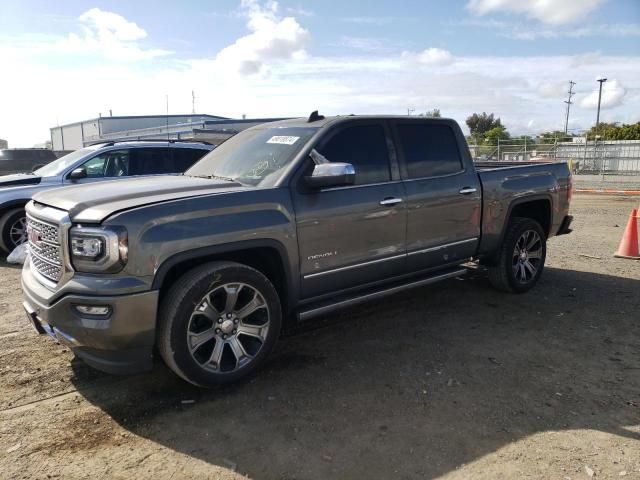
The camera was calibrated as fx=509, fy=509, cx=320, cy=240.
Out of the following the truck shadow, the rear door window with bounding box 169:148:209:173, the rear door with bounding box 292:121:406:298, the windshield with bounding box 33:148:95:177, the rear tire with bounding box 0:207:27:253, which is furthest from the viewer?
the rear door window with bounding box 169:148:209:173

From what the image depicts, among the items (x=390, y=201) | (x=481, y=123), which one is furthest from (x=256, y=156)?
(x=481, y=123)

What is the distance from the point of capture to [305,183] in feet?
12.7

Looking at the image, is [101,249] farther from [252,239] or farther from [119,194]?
[252,239]

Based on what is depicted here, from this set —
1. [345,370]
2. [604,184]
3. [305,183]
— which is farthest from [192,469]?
[604,184]

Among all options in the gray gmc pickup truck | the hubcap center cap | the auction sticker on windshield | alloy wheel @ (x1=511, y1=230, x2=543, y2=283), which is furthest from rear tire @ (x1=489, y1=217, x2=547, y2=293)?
the hubcap center cap

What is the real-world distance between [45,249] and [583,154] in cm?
3009

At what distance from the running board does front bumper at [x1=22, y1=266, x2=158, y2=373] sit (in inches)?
46.3

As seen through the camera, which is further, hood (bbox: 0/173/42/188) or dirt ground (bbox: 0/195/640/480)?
hood (bbox: 0/173/42/188)

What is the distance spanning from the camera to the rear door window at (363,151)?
4.27m

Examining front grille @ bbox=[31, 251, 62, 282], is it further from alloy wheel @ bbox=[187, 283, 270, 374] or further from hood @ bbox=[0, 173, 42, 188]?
hood @ bbox=[0, 173, 42, 188]

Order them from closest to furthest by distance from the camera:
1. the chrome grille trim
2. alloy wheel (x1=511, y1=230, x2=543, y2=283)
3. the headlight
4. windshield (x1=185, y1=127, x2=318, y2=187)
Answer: the headlight → the chrome grille trim → windshield (x1=185, y1=127, x2=318, y2=187) → alloy wheel (x1=511, y1=230, x2=543, y2=283)

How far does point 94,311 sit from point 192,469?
113cm

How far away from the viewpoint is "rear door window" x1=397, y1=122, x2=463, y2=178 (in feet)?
15.7

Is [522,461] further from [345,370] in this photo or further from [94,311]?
[94,311]
